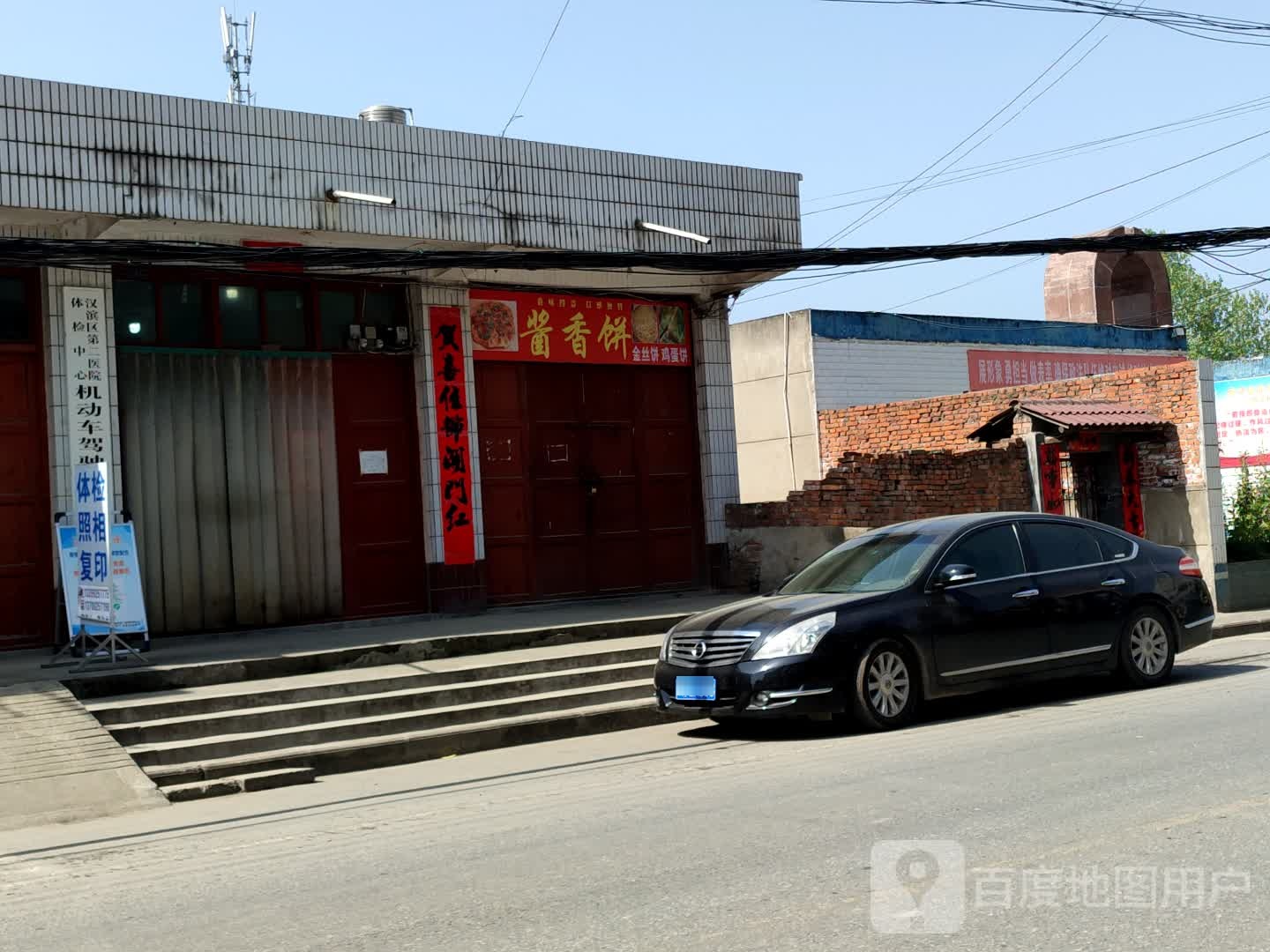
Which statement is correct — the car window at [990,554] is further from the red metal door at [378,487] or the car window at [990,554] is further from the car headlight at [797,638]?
the red metal door at [378,487]

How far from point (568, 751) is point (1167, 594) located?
5.17 m

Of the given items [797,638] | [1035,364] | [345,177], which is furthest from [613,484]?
[1035,364]

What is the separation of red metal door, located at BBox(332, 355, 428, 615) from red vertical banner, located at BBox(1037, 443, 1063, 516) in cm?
828

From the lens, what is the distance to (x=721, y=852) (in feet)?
19.7

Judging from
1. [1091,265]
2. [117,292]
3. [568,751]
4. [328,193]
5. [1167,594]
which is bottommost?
[568,751]

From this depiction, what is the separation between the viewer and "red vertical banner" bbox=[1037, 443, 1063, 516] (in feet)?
57.9

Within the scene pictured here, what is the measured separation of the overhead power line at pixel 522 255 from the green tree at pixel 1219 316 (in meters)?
64.1

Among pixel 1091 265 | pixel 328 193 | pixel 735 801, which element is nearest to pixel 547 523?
pixel 328 193

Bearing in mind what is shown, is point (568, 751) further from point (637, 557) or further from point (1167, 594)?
point (637, 557)

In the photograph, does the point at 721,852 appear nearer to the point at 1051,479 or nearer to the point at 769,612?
the point at 769,612

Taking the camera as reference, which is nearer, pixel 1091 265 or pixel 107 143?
pixel 107 143

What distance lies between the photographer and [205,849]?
272 inches

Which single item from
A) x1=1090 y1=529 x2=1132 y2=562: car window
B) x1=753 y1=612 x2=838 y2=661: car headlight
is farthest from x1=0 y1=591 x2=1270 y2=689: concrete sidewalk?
x1=1090 y1=529 x2=1132 y2=562: car window

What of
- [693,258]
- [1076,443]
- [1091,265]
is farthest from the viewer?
[1091,265]
